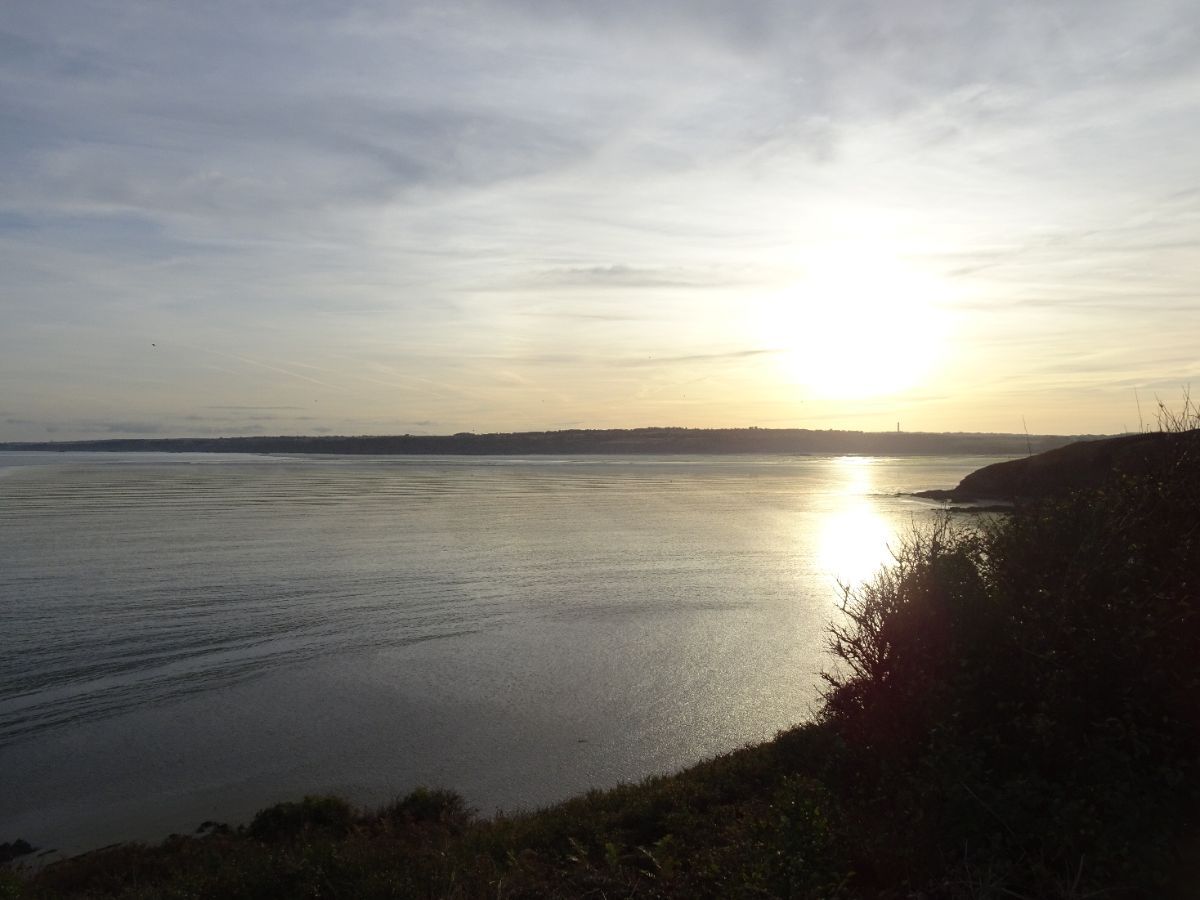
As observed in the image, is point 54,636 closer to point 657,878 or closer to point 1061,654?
point 657,878

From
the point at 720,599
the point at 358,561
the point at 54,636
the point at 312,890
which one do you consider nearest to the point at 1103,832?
the point at 312,890

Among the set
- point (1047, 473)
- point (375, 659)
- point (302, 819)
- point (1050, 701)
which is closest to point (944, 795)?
point (1050, 701)

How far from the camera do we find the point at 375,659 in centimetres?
1725

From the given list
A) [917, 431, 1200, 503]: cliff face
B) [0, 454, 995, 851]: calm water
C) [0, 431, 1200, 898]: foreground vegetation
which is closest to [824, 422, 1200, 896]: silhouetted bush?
[0, 431, 1200, 898]: foreground vegetation

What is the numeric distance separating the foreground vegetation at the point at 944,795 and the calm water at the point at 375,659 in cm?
173

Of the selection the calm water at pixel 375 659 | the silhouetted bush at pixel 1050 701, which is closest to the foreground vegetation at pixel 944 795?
the silhouetted bush at pixel 1050 701

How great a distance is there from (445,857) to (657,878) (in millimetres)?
1982

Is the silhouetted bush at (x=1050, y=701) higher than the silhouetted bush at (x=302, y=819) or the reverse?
higher

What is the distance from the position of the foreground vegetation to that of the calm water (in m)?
1.73

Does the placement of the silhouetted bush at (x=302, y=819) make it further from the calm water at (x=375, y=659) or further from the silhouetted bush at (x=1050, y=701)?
the silhouetted bush at (x=1050, y=701)

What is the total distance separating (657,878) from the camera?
25.7 ft

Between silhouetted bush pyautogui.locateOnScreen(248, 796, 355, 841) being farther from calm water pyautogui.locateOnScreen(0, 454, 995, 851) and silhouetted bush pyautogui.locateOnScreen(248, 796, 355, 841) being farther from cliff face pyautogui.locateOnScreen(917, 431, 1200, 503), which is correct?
cliff face pyautogui.locateOnScreen(917, 431, 1200, 503)

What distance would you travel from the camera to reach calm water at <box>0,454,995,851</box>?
11773 millimetres

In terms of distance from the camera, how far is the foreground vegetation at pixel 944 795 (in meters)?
7.00
